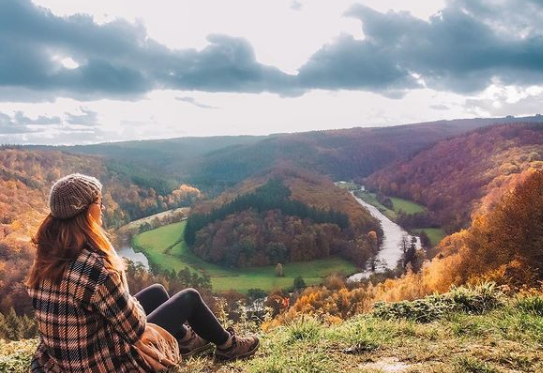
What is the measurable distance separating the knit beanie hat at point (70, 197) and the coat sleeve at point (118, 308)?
0.65 meters

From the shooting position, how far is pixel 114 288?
3857 millimetres

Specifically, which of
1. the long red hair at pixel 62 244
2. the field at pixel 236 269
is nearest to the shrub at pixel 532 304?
the long red hair at pixel 62 244

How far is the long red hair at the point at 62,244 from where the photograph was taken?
3732mm

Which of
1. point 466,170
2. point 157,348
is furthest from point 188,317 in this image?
point 466,170

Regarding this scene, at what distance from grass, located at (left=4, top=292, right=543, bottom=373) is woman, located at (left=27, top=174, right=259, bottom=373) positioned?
1494 millimetres

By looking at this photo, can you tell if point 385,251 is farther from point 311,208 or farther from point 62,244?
point 62,244

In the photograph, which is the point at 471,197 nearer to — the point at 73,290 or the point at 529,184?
the point at 529,184

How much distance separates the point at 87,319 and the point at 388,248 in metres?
111

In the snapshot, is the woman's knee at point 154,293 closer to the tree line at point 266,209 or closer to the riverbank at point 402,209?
the riverbank at point 402,209

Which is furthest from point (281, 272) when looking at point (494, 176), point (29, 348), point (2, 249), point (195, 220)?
point (29, 348)

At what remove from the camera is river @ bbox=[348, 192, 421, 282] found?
9438cm

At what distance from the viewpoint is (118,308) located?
393 centimetres

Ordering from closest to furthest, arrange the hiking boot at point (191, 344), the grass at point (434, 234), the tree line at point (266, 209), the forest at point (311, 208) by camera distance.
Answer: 1. the hiking boot at point (191, 344)
2. the forest at point (311, 208)
3. the grass at point (434, 234)
4. the tree line at point (266, 209)

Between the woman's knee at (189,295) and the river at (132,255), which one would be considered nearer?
the woman's knee at (189,295)
